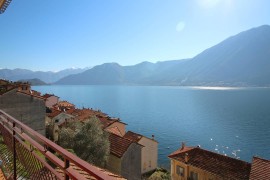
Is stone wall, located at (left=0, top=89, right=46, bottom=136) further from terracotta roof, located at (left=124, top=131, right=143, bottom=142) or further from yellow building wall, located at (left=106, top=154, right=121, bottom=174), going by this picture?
terracotta roof, located at (left=124, top=131, right=143, bottom=142)

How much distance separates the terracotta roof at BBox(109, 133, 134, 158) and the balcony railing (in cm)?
2352

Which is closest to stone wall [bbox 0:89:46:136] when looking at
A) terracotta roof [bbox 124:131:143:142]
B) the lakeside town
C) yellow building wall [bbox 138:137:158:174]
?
the lakeside town

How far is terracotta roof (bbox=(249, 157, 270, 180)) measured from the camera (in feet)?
93.9

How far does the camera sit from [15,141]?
538 centimetres

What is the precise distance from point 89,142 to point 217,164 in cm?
1898

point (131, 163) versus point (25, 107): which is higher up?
point (25, 107)

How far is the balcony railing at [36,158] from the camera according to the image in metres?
2.51

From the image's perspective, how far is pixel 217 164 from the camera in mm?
35344

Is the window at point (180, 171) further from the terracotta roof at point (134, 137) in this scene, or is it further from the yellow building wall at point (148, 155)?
the terracotta roof at point (134, 137)

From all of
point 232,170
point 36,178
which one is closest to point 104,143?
point 232,170

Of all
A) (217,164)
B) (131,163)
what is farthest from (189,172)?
(131,163)

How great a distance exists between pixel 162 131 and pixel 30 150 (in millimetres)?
88106

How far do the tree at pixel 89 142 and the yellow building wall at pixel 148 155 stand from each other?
40.2 feet

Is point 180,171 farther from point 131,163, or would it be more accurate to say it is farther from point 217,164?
point 131,163
